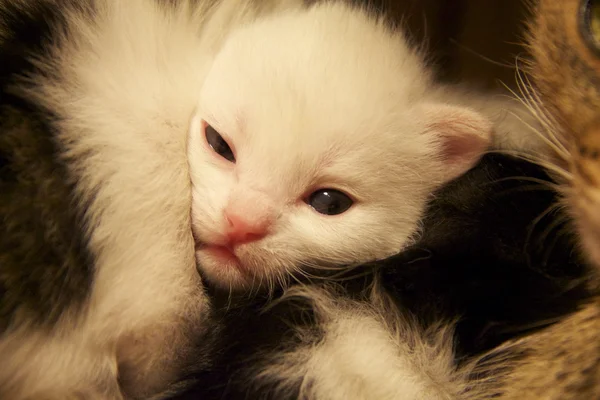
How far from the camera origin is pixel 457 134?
3.08 feet

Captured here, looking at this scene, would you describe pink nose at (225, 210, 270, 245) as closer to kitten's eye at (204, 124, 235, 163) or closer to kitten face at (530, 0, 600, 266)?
kitten's eye at (204, 124, 235, 163)

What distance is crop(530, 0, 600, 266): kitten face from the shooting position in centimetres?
81

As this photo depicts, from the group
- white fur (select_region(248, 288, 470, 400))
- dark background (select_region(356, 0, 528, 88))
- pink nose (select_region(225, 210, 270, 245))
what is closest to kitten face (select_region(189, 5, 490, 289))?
pink nose (select_region(225, 210, 270, 245))

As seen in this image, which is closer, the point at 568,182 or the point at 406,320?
the point at 406,320

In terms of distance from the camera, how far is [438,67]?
119cm

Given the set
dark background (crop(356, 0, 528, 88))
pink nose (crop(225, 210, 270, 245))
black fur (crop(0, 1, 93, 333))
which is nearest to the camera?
black fur (crop(0, 1, 93, 333))

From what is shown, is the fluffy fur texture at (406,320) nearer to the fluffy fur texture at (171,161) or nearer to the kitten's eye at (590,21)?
the fluffy fur texture at (171,161)

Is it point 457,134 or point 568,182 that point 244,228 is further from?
point 568,182

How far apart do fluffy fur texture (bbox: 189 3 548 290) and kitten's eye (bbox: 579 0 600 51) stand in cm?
19

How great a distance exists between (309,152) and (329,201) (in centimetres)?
8

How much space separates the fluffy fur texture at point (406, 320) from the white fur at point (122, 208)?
0.07 metres

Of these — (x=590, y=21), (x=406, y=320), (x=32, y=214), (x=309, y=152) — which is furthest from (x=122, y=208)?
(x=590, y=21)

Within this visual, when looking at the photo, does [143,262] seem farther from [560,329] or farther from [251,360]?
[560,329]

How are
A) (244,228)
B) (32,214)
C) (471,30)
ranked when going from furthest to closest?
(471,30)
(244,228)
(32,214)
